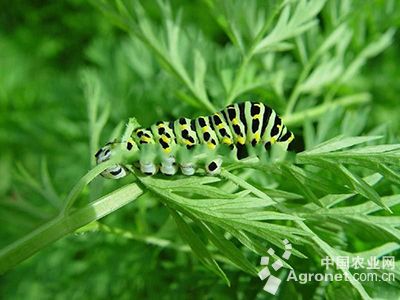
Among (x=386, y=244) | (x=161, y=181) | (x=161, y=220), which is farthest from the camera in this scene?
(x=161, y=220)

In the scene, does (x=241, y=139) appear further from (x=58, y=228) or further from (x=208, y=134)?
(x=58, y=228)

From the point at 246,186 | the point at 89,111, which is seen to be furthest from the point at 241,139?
the point at 89,111

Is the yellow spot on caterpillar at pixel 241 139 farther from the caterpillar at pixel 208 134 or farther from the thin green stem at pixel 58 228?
the thin green stem at pixel 58 228

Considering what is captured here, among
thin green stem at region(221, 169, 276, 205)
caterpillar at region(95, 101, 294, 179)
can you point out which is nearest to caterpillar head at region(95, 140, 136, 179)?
caterpillar at region(95, 101, 294, 179)

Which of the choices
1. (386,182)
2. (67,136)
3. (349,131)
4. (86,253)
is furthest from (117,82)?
(386,182)

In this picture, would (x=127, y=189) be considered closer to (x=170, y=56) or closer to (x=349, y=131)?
(x=170, y=56)

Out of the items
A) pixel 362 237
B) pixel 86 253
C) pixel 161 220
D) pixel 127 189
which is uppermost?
pixel 127 189
